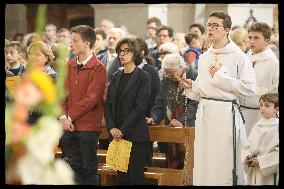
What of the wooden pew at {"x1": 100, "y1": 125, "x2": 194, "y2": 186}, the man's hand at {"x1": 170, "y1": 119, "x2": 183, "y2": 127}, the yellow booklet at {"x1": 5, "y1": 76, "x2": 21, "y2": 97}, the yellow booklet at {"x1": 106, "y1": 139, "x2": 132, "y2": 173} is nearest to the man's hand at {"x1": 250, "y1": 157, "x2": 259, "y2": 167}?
the wooden pew at {"x1": 100, "y1": 125, "x2": 194, "y2": 186}

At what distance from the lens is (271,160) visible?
6.02 meters

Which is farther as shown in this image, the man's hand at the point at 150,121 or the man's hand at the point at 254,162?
the man's hand at the point at 150,121

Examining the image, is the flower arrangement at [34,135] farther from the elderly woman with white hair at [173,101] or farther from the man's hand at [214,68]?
the elderly woman with white hair at [173,101]

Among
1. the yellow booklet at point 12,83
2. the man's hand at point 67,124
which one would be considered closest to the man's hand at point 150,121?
the man's hand at point 67,124

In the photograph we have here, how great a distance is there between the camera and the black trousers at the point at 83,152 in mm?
6352

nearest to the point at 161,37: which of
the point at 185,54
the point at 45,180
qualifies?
the point at 185,54

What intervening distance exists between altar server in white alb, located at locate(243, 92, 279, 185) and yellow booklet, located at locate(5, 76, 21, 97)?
1929 mm

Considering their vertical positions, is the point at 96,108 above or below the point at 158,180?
above

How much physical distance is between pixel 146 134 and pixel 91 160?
1.73ft

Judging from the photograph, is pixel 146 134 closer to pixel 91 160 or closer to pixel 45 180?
pixel 91 160

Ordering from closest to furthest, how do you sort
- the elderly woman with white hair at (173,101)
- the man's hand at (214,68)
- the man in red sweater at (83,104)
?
the man's hand at (214,68) → the man in red sweater at (83,104) → the elderly woman with white hair at (173,101)

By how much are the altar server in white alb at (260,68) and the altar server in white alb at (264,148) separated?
19 cm

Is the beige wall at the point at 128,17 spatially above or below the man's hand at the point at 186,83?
above

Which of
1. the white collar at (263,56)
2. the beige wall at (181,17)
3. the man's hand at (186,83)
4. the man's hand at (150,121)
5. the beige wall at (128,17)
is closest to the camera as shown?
the man's hand at (186,83)
